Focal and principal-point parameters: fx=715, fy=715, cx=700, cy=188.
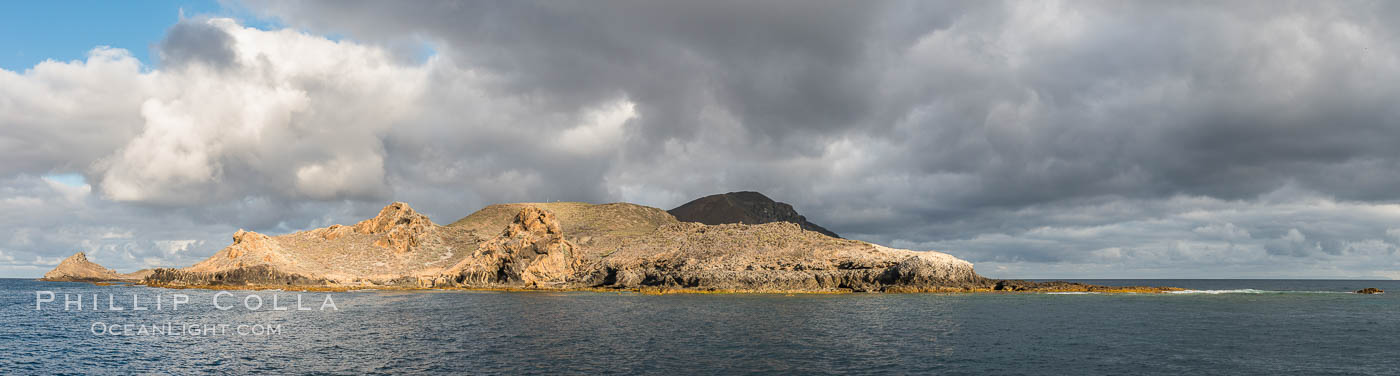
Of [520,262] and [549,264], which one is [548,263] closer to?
[549,264]

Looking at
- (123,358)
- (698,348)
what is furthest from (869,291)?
(123,358)

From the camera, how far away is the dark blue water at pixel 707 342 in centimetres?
4347

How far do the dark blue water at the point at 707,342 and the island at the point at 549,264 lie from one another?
64313mm

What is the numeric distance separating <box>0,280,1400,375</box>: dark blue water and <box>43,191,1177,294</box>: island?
6431cm

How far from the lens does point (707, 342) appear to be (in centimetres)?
5484

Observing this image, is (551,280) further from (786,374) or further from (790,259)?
(786,374)

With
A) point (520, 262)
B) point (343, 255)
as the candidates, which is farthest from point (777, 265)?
point (343, 255)

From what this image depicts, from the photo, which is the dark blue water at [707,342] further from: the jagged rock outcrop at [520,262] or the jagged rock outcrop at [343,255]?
the jagged rock outcrop at [520,262]

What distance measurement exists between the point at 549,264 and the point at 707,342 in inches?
4565

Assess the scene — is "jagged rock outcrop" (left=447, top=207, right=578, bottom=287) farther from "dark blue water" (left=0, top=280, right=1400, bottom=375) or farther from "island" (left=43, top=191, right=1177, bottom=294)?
"dark blue water" (left=0, top=280, right=1400, bottom=375)

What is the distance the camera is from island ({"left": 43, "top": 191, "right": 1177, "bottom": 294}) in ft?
503

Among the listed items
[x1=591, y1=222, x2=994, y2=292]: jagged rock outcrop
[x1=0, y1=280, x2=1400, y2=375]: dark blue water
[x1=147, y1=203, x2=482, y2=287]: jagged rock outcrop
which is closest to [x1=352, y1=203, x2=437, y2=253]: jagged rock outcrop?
[x1=147, y1=203, x2=482, y2=287]: jagged rock outcrop

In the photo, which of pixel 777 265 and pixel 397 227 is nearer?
pixel 777 265

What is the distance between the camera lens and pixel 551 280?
16400 centimetres
